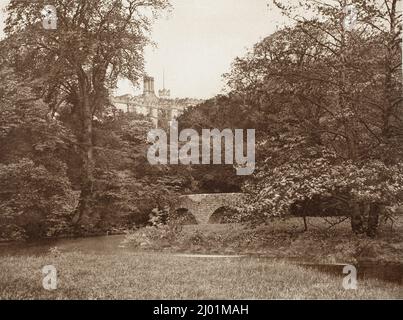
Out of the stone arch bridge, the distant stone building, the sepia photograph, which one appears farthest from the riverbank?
the distant stone building

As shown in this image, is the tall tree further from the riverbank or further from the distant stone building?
the distant stone building

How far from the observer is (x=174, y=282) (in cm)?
995

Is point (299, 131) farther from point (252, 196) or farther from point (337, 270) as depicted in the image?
point (337, 270)

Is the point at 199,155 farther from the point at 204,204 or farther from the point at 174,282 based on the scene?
the point at 174,282

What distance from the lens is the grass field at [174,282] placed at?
8984 mm

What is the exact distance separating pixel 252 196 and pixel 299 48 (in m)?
5.53

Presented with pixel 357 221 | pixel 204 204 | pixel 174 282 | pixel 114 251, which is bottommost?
pixel 114 251

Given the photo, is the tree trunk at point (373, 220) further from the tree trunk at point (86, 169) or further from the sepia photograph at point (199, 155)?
the tree trunk at point (86, 169)

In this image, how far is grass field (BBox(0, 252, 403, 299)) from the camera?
898cm

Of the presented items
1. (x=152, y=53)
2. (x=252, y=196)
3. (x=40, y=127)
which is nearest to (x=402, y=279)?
(x=252, y=196)

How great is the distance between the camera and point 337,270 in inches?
496

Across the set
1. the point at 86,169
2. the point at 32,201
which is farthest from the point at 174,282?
the point at 86,169

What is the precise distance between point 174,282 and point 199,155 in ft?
47.9

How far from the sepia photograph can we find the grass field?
7 centimetres
